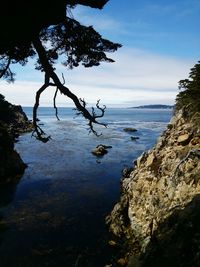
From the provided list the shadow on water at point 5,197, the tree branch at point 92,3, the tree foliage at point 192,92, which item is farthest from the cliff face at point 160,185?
the tree branch at point 92,3

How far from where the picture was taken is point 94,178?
4672cm

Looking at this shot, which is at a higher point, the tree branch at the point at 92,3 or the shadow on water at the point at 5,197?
the tree branch at the point at 92,3

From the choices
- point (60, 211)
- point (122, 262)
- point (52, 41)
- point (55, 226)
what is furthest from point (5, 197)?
point (52, 41)

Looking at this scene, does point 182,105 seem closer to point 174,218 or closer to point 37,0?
point 174,218

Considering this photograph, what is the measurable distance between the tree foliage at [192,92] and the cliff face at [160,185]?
34.6 inches

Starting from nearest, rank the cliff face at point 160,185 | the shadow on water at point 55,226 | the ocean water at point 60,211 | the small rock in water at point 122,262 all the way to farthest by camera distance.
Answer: the cliff face at point 160,185
the small rock in water at point 122,262
the shadow on water at point 55,226
the ocean water at point 60,211

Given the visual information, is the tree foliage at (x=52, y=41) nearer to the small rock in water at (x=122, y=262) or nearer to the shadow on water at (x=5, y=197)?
the small rock in water at (x=122, y=262)

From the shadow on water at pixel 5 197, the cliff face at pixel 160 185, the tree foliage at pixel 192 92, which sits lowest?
the shadow on water at pixel 5 197

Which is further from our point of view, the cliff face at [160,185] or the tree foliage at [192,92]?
the tree foliage at [192,92]

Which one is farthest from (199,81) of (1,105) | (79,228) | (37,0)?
(1,105)

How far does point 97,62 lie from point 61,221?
23.3 m

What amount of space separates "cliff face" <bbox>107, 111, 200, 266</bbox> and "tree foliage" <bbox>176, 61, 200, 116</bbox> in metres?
0.88

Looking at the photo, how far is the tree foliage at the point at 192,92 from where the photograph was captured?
26541 millimetres

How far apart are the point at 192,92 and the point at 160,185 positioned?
8560 millimetres
